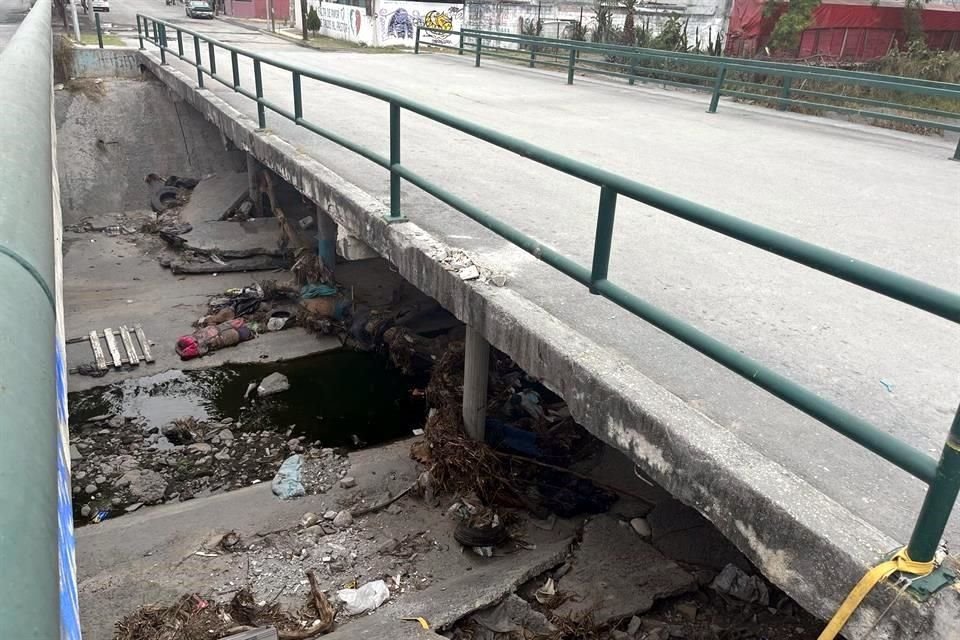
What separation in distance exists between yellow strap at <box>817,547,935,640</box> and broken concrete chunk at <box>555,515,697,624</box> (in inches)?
91.5

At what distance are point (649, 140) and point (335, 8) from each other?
2696 cm

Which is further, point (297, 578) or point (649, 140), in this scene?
point (649, 140)

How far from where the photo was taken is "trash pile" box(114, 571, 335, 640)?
14.1 feet

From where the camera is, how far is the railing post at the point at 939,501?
1.76 m

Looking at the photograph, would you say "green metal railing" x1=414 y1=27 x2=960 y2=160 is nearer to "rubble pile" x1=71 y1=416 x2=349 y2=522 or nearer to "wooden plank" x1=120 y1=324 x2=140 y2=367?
"wooden plank" x1=120 y1=324 x2=140 y2=367

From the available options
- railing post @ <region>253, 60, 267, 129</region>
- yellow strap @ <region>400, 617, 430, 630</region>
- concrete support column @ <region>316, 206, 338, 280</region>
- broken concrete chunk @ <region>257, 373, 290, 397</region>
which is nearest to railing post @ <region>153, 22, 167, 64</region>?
concrete support column @ <region>316, 206, 338, 280</region>

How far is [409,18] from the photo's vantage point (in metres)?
28.8

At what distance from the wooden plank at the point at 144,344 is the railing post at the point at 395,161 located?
15.8 feet

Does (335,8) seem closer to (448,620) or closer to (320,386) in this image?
(320,386)

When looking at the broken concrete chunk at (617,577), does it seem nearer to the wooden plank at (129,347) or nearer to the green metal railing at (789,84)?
the wooden plank at (129,347)

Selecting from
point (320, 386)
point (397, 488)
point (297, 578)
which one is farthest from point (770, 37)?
point (297, 578)

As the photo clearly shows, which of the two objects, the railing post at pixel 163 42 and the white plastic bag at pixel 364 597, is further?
the railing post at pixel 163 42

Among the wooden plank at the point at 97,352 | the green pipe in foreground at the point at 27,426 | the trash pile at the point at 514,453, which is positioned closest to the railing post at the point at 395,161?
the trash pile at the point at 514,453

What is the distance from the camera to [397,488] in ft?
19.4
